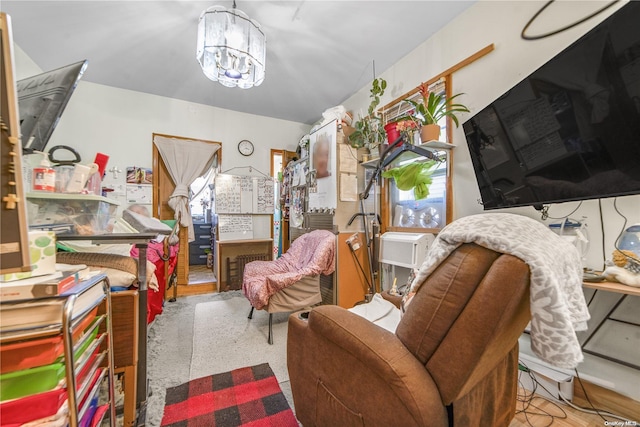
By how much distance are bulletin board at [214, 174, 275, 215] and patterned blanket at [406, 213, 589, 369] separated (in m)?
3.43

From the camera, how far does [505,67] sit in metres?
1.79

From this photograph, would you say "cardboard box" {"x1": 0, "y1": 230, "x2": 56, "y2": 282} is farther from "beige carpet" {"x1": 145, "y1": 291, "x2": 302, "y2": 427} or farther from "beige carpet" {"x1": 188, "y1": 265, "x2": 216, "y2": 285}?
"beige carpet" {"x1": 188, "y1": 265, "x2": 216, "y2": 285}

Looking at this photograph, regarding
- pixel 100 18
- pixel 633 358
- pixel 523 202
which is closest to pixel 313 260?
pixel 523 202

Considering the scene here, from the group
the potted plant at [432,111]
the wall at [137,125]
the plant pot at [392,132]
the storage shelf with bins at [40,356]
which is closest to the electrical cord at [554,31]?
the potted plant at [432,111]

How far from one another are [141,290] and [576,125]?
2.19 m

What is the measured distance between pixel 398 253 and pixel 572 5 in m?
1.99

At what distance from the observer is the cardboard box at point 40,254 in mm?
715

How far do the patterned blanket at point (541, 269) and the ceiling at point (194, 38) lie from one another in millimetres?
2061

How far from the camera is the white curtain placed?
3.53m

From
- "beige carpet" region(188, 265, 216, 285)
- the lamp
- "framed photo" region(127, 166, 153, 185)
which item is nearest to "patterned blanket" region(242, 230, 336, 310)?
"beige carpet" region(188, 265, 216, 285)

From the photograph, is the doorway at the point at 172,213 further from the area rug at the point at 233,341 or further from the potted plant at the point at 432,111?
the potted plant at the point at 432,111

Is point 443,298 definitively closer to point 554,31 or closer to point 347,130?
point 554,31

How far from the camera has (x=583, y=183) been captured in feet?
3.93

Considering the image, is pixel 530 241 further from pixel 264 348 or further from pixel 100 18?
pixel 100 18
